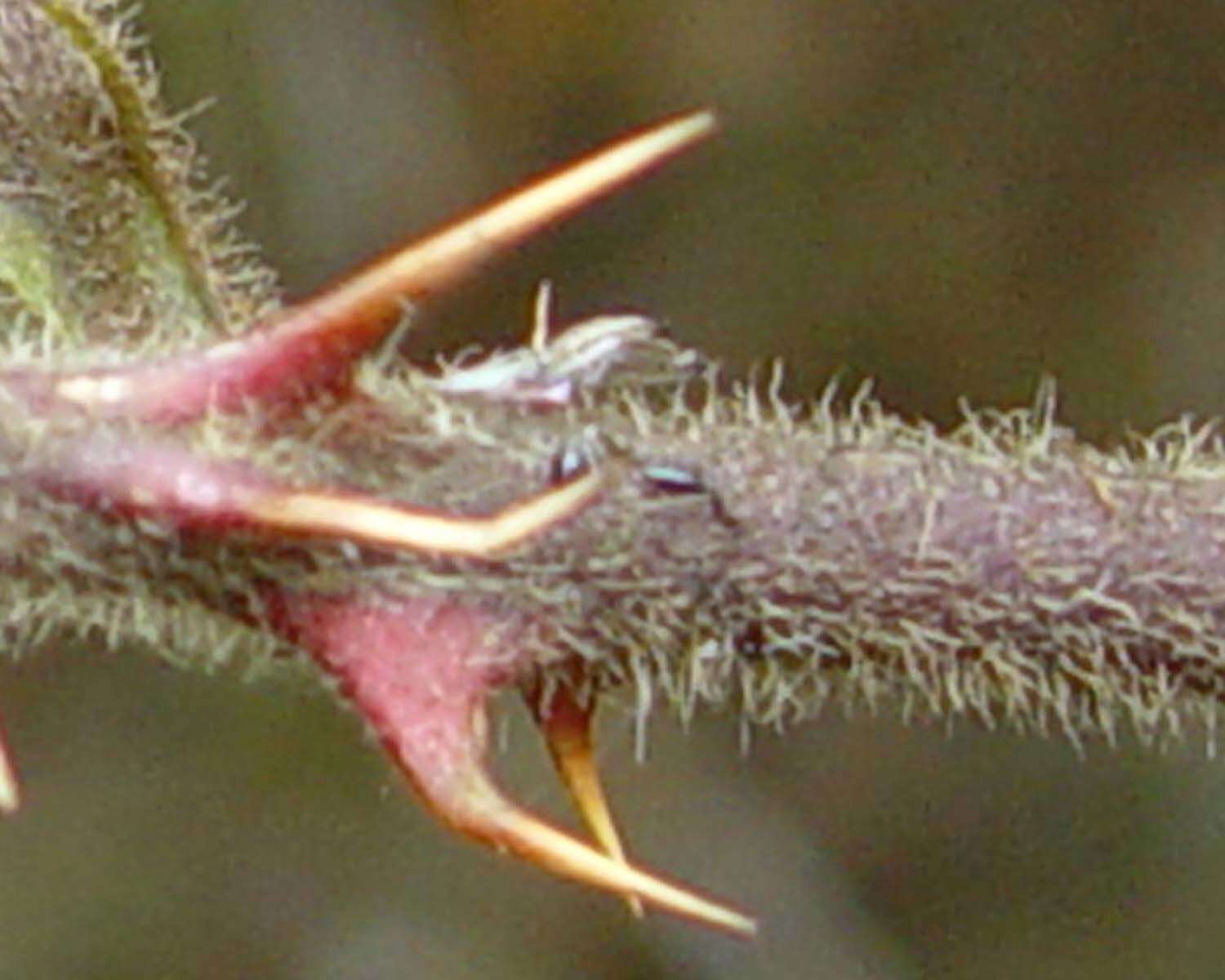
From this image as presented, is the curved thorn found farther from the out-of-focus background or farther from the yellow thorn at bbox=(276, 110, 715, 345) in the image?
the out-of-focus background

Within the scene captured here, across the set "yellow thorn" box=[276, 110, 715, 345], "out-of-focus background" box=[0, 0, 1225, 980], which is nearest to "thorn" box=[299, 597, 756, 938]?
"yellow thorn" box=[276, 110, 715, 345]

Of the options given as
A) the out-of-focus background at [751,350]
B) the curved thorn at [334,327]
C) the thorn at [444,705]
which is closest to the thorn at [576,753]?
the thorn at [444,705]

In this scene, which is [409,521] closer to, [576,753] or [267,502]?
[267,502]

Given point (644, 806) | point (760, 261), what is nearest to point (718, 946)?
point (644, 806)

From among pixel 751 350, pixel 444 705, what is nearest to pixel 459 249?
pixel 444 705

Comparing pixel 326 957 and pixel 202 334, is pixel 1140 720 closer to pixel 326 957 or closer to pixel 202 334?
pixel 202 334

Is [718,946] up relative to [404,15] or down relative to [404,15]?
down

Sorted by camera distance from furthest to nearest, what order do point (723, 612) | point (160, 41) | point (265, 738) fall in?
point (265, 738) → point (160, 41) → point (723, 612)

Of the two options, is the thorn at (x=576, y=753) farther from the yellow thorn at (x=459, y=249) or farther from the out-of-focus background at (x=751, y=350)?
the out-of-focus background at (x=751, y=350)
